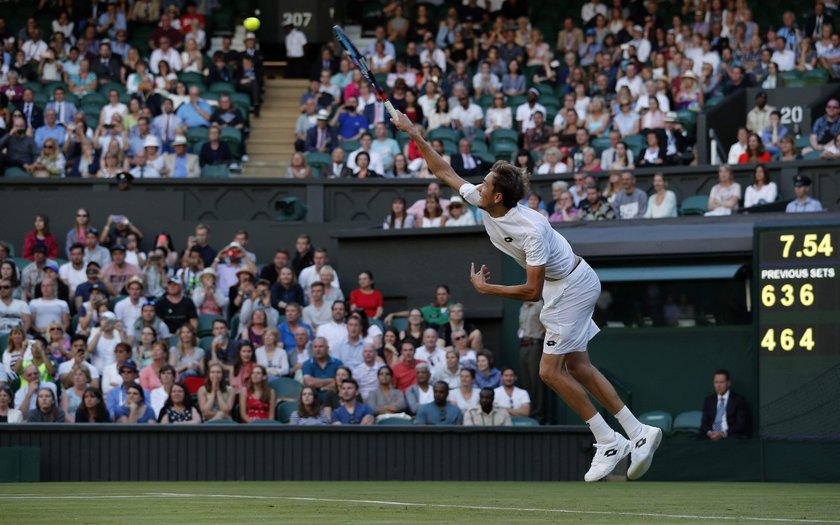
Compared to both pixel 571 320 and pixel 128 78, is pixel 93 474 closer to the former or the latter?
pixel 571 320

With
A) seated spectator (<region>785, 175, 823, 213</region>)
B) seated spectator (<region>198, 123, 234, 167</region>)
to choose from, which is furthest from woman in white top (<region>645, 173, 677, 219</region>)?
seated spectator (<region>198, 123, 234, 167</region>)

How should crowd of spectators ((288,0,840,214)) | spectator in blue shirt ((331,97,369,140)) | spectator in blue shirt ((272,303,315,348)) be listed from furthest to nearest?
1. spectator in blue shirt ((331,97,369,140))
2. crowd of spectators ((288,0,840,214))
3. spectator in blue shirt ((272,303,315,348))

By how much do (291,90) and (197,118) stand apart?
12.2ft

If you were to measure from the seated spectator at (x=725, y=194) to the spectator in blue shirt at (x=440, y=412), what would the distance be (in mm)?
4631

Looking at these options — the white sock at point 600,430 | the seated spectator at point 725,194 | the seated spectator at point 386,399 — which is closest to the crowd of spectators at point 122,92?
the seated spectator at point 386,399

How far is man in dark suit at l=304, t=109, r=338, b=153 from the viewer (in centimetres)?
2189

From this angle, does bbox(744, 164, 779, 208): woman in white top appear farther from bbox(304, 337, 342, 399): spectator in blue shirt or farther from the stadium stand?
bbox(304, 337, 342, 399): spectator in blue shirt

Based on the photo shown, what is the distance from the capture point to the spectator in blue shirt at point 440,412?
51.3 ft

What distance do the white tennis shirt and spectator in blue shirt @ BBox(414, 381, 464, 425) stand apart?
6.67 m

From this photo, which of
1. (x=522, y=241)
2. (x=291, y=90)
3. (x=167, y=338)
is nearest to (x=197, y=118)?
(x=291, y=90)

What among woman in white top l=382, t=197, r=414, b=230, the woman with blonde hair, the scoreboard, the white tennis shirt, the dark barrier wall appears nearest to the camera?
the white tennis shirt

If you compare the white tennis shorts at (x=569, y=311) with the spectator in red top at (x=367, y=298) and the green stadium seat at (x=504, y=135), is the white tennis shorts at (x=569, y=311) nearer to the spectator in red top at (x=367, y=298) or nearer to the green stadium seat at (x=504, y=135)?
the spectator in red top at (x=367, y=298)

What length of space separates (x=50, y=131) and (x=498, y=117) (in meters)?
7.06

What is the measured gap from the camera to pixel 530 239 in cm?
872
